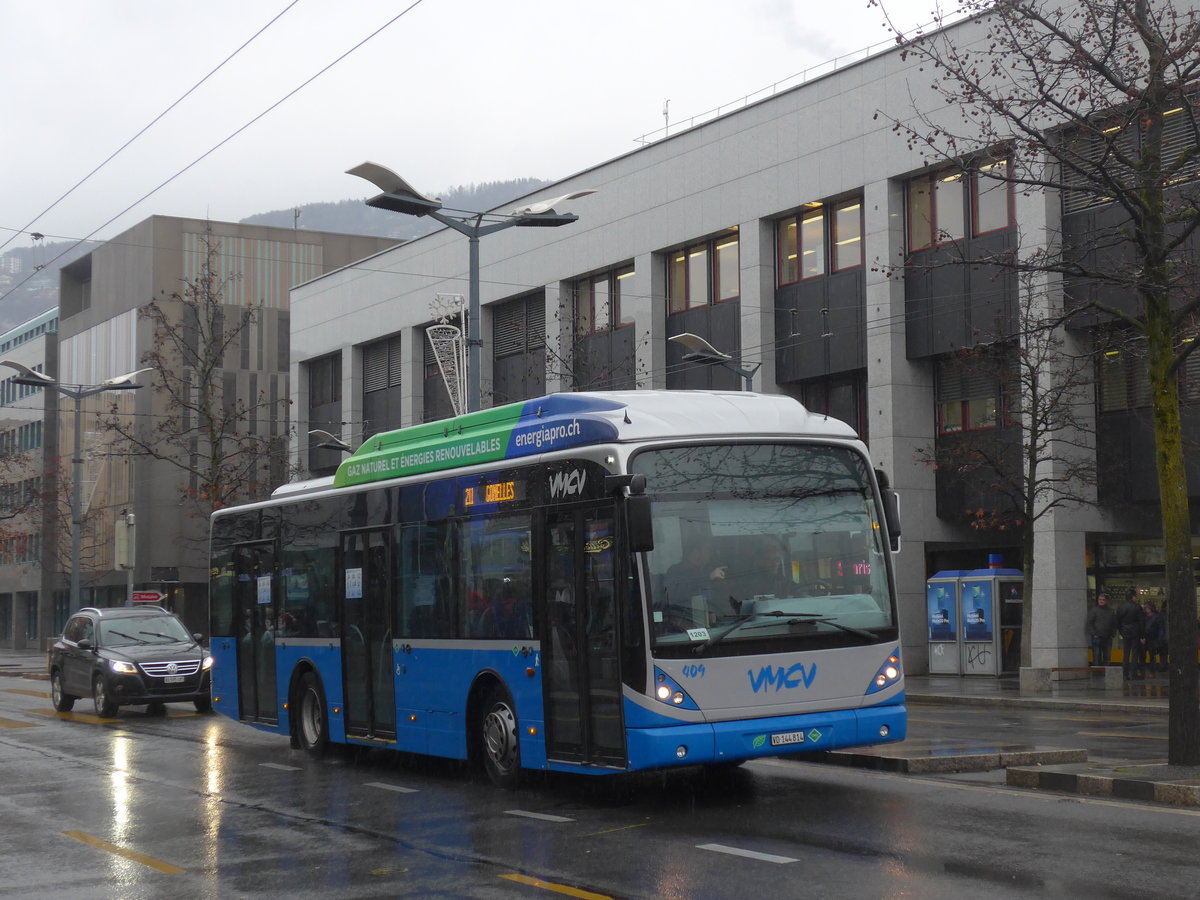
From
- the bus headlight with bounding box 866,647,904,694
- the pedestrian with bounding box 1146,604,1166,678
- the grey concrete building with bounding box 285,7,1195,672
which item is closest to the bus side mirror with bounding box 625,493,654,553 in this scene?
the bus headlight with bounding box 866,647,904,694

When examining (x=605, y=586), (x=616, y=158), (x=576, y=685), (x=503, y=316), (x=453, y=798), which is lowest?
(x=453, y=798)

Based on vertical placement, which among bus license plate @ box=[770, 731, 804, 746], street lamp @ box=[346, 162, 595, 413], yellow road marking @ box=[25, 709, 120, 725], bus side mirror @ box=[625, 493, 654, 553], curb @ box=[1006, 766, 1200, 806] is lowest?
yellow road marking @ box=[25, 709, 120, 725]

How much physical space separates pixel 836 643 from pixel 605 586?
71.0 inches

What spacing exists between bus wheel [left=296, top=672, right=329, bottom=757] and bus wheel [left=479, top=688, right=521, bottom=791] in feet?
12.5

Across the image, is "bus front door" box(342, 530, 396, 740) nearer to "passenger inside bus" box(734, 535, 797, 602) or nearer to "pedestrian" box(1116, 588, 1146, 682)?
"passenger inside bus" box(734, 535, 797, 602)

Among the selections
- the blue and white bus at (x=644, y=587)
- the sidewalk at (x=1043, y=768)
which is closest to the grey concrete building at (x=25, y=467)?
the blue and white bus at (x=644, y=587)

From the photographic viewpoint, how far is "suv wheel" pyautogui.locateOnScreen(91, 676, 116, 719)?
24438 mm

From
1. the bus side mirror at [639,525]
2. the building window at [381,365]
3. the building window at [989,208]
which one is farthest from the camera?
the building window at [381,365]

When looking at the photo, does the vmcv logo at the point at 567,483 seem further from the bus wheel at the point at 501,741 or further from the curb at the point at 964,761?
the curb at the point at 964,761

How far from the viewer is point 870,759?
13.8 m

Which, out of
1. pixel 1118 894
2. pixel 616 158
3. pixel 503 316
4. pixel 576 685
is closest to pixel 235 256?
pixel 503 316

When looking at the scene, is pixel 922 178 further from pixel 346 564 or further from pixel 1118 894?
pixel 1118 894

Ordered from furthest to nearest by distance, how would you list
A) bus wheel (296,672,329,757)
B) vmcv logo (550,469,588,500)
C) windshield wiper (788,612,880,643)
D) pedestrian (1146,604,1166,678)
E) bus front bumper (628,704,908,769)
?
1. pedestrian (1146,604,1166,678)
2. bus wheel (296,672,329,757)
3. vmcv logo (550,469,588,500)
4. windshield wiper (788,612,880,643)
5. bus front bumper (628,704,908,769)

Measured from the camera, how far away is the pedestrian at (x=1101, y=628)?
29.6 metres
